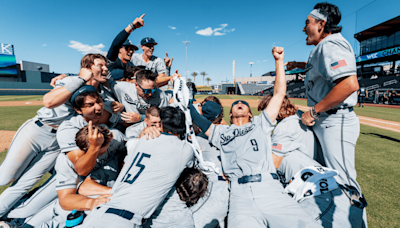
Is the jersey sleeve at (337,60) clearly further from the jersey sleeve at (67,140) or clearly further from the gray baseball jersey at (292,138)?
the jersey sleeve at (67,140)

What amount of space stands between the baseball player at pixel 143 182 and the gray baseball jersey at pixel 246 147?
58 centimetres

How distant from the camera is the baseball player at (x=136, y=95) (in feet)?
10.2

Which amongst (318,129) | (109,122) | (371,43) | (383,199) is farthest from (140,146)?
(371,43)

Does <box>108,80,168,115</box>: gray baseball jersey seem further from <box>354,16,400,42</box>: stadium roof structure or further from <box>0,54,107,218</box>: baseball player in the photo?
<box>354,16,400,42</box>: stadium roof structure

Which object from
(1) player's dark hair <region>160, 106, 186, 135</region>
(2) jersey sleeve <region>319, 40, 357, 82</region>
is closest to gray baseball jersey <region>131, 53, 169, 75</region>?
(1) player's dark hair <region>160, 106, 186, 135</region>

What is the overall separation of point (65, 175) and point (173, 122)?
140cm

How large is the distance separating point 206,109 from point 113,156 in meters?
1.70

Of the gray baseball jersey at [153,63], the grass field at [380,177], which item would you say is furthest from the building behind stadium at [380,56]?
the gray baseball jersey at [153,63]

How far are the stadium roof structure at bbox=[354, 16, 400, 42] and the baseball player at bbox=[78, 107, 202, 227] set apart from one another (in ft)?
124

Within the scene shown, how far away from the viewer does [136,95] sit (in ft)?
10.9

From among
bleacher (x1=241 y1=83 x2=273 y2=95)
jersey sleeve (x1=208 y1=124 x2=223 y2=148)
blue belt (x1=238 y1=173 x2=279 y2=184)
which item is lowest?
blue belt (x1=238 y1=173 x2=279 y2=184)

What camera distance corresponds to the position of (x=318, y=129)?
2.43 meters

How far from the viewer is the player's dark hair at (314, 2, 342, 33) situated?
2158mm

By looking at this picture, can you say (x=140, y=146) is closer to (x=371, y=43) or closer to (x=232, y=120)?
(x=232, y=120)
